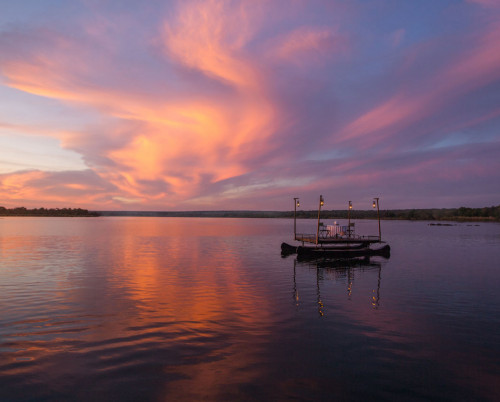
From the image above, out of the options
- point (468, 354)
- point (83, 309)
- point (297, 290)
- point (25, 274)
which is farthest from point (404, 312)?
point (25, 274)

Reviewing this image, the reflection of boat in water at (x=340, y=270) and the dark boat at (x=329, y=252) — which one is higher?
the dark boat at (x=329, y=252)

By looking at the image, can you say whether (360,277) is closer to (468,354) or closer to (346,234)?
(468,354)

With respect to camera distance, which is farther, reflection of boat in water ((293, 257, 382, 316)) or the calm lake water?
reflection of boat in water ((293, 257, 382, 316))

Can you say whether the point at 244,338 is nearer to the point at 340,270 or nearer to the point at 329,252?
the point at 340,270

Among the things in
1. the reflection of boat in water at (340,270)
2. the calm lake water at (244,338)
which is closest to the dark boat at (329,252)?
the reflection of boat in water at (340,270)

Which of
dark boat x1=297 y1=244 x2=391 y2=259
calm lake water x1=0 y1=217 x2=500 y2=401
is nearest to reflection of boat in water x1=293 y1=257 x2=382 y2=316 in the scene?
calm lake water x1=0 y1=217 x2=500 y2=401

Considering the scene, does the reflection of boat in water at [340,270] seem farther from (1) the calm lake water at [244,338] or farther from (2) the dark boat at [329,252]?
(2) the dark boat at [329,252]

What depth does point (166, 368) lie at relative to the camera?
11.5 m

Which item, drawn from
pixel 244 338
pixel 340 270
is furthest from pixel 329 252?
pixel 244 338

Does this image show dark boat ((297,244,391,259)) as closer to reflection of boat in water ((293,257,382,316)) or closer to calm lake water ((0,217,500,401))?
reflection of boat in water ((293,257,382,316))

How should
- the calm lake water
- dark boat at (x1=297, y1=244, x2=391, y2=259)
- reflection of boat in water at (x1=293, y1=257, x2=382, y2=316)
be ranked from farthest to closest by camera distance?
dark boat at (x1=297, y1=244, x2=391, y2=259) < reflection of boat in water at (x1=293, y1=257, x2=382, y2=316) < the calm lake water

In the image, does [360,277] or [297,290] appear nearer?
[297,290]

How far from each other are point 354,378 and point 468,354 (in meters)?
5.31

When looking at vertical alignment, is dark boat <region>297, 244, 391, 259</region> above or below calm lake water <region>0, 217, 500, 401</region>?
above
